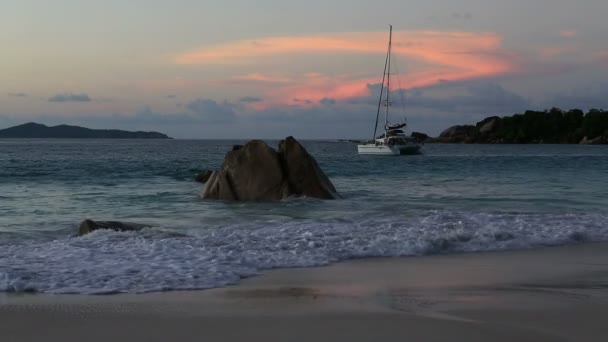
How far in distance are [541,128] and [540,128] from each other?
0.25m

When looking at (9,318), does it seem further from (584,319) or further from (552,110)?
(552,110)

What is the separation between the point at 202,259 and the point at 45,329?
12.2ft

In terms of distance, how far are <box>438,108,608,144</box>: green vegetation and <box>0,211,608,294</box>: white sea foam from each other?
164384 mm

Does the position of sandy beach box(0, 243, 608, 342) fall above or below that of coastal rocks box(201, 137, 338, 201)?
below

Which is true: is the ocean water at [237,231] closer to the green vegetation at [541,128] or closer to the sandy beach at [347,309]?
the sandy beach at [347,309]

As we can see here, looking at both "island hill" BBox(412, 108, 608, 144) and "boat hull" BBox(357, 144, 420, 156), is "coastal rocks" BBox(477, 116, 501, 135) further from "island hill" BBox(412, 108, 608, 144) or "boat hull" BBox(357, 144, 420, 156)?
"boat hull" BBox(357, 144, 420, 156)

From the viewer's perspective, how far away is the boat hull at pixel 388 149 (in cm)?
7475

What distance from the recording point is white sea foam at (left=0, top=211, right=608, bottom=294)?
845 centimetres

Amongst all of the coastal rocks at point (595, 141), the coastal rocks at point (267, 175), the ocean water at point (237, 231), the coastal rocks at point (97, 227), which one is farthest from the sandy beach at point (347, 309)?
the coastal rocks at point (595, 141)

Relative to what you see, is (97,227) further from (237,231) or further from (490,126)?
(490,126)

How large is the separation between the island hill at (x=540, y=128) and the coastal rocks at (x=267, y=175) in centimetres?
15399

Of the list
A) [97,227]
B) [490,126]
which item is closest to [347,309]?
[97,227]

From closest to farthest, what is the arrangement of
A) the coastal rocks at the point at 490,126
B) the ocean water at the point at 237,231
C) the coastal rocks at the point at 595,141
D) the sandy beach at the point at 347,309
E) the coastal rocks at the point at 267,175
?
1. the sandy beach at the point at 347,309
2. the ocean water at the point at 237,231
3. the coastal rocks at the point at 267,175
4. the coastal rocks at the point at 595,141
5. the coastal rocks at the point at 490,126

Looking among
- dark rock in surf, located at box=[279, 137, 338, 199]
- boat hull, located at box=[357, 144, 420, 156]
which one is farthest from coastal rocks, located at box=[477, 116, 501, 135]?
dark rock in surf, located at box=[279, 137, 338, 199]
